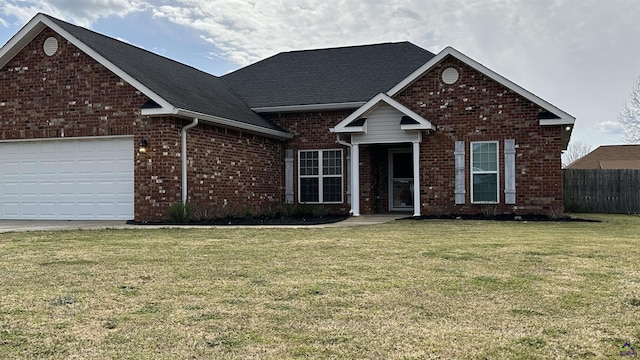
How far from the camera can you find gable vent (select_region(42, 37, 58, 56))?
1681 cm

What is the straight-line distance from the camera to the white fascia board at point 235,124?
15.4 meters

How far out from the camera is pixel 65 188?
669 inches

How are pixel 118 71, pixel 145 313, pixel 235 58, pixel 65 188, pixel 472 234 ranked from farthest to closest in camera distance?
pixel 235 58 → pixel 65 188 → pixel 118 71 → pixel 472 234 → pixel 145 313

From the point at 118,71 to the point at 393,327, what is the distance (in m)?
13.1

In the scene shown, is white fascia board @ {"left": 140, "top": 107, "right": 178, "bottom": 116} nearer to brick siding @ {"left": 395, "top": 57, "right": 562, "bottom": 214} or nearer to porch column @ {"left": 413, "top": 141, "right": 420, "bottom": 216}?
brick siding @ {"left": 395, "top": 57, "right": 562, "bottom": 214}

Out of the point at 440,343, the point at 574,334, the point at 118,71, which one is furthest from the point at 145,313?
the point at 118,71

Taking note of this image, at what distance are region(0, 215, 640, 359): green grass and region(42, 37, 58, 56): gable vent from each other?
8.22 m

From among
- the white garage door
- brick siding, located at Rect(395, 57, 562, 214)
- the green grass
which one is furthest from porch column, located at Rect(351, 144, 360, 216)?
the green grass

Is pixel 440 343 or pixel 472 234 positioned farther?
pixel 472 234

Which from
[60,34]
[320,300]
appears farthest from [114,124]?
[320,300]

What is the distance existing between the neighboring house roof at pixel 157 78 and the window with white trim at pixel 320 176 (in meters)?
1.23

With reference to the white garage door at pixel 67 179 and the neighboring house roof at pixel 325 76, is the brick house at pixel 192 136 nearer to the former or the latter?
the white garage door at pixel 67 179

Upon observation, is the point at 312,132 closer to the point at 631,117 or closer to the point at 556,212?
the point at 556,212

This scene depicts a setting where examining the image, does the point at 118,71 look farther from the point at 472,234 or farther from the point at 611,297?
the point at 611,297
